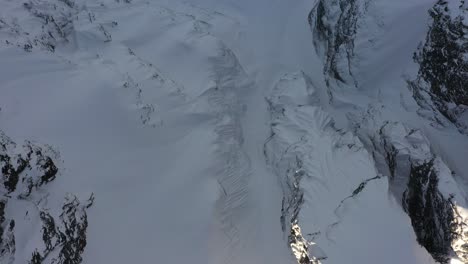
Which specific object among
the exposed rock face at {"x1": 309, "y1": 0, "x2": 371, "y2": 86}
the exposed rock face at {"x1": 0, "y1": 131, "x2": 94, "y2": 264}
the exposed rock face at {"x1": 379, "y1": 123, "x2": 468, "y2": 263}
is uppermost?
the exposed rock face at {"x1": 309, "y1": 0, "x2": 371, "y2": 86}

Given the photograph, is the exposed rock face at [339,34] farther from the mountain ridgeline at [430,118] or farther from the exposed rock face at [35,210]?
the exposed rock face at [35,210]

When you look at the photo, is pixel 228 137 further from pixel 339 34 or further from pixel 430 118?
pixel 430 118

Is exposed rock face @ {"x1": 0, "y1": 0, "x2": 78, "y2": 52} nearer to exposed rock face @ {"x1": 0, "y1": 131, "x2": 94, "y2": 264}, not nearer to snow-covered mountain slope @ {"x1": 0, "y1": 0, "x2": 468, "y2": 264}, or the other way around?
snow-covered mountain slope @ {"x1": 0, "y1": 0, "x2": 468, "y2": 264}

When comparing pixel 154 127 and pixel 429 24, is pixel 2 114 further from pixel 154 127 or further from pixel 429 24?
pixel 429 24

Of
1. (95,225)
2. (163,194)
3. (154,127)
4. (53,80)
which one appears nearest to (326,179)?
(163,194)

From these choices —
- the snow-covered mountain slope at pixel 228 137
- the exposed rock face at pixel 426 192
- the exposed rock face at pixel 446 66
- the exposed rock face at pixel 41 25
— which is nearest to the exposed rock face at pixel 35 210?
the snow-covered mountain slope at pixel 228 137

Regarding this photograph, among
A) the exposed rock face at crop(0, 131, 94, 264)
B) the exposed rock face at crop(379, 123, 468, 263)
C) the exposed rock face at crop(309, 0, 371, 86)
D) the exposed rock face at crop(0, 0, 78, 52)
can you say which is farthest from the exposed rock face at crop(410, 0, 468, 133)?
the exposed rock face at crop(0, 0, 78, 52)

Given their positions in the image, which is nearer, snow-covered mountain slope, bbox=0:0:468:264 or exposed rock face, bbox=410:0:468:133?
snow-covered mountain slope, bbox=0:0:468:264
